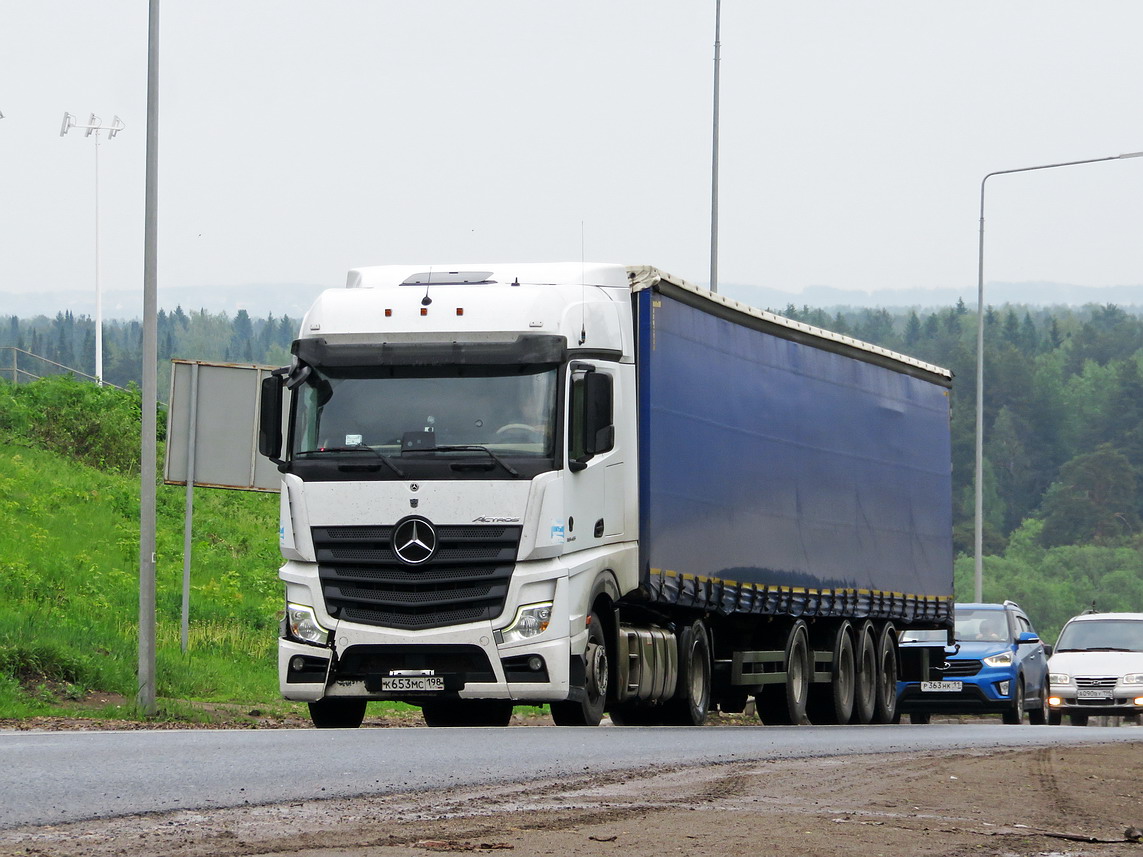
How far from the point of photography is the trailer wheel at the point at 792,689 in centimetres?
2025

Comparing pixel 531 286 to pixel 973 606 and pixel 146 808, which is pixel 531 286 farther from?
pixel 973 606

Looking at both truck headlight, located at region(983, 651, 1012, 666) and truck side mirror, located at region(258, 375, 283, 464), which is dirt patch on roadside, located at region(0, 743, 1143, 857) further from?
truck headlight, located at region(983, 651, 1012, 666)

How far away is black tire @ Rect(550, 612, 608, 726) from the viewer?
15500 mm

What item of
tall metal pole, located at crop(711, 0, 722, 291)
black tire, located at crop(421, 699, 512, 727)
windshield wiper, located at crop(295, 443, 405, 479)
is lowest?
black tire, located at crop(421, 699, 512, 727)

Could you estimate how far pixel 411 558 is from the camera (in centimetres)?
1480

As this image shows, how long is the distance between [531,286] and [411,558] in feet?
7.90

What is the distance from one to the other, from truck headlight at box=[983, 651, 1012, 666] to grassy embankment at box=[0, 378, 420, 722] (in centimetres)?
925

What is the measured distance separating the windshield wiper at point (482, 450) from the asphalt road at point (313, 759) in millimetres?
1918

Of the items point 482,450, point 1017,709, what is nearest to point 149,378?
point 482,450

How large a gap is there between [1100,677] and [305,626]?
17374mm

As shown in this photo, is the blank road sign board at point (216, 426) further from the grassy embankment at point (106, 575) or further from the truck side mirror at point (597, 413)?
the truck side mirror at point (597, 413)

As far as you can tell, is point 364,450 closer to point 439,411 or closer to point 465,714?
point 439,411

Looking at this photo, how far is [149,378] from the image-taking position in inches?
712

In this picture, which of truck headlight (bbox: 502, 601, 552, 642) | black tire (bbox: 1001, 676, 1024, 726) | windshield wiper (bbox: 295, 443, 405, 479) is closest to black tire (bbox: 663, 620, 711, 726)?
truck headlight (bbox: 502, 601, 552, 642)
